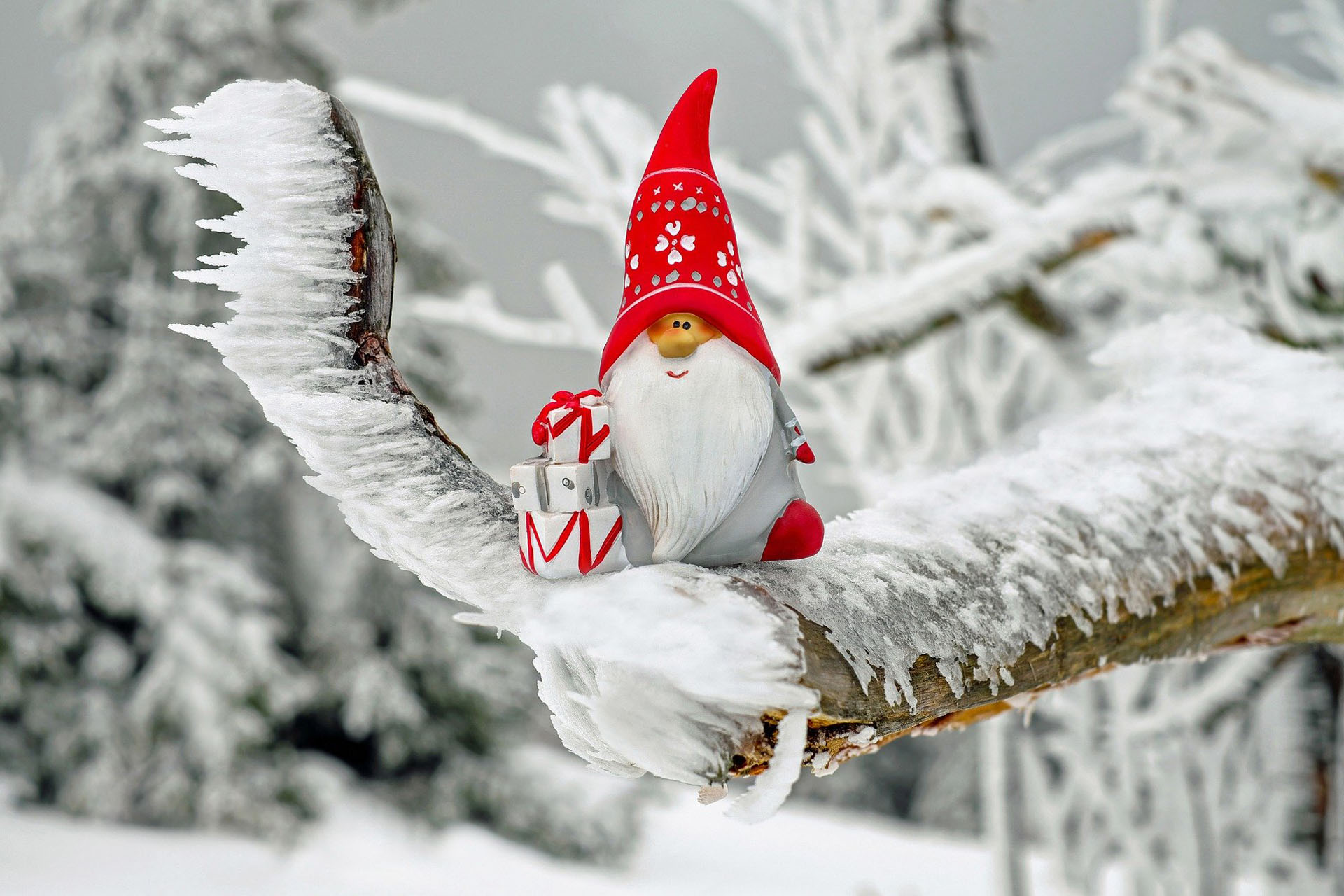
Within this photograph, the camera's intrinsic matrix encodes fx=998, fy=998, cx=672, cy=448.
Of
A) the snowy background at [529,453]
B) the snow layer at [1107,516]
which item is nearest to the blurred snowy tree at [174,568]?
the snowy background at [529,453]

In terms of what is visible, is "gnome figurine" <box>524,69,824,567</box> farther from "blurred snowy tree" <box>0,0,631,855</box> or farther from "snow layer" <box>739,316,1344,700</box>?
"blurred snowy tree" <box>0,0,631,855</box>

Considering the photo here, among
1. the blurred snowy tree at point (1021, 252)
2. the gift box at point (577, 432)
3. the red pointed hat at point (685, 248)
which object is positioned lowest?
the gift box at point (577, 432)

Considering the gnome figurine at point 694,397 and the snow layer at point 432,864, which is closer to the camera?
the gnome figurine at point 694,397

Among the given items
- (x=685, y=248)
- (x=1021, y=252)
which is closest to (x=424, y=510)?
(x=685, y=248)

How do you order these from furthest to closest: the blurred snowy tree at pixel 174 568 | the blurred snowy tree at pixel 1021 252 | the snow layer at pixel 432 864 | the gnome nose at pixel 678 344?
the blurred snowy tree at pixel 174 568
the snow layer at pixel 432 864
the blurred snowy tree at pixel 1021 252
the gnome nose at pixel 678 344

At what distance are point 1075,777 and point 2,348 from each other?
223 centimetres

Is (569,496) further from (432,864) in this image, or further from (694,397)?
(432,864)

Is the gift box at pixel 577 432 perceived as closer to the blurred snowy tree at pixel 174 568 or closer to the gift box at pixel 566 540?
the gift box at pixel 566 540

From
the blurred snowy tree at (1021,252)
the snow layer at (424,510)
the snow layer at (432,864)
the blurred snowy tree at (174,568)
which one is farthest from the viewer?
the blurred snowy tree at (174,568)

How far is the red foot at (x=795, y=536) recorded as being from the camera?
0.35 m

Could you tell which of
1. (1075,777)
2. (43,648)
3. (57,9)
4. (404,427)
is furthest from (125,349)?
(404,427)

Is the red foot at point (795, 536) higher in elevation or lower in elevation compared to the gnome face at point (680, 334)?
lower

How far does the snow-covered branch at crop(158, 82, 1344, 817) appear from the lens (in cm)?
26

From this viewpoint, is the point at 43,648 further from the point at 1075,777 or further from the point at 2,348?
the point at 1075,777
